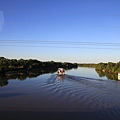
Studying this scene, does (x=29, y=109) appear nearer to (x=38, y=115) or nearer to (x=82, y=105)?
(x=38, y=115)

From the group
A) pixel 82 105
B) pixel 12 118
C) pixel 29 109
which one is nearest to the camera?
pixel 12 118

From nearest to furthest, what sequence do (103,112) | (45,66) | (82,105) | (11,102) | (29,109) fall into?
(103,112) → (29,109) → (82,105) → (11,102) → (45,66)

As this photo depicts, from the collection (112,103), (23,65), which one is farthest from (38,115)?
(23,65)

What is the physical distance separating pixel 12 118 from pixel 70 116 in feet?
11.7

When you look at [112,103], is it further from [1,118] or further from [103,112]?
[1,118]

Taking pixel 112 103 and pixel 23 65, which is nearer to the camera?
pixel 112 103

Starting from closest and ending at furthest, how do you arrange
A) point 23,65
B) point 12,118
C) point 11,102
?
point 12,118, point 11,102, point 23,65

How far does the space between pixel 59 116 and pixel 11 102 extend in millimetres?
5763

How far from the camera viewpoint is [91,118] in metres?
11.8

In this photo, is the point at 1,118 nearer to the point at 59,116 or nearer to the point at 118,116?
the point at 59,116

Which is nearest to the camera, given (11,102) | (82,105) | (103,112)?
(103,112)

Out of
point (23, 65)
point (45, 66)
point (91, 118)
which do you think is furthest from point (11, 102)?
point (45, 66)

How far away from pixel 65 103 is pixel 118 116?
Answer: 16.1ft

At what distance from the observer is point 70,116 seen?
39.8 ft
